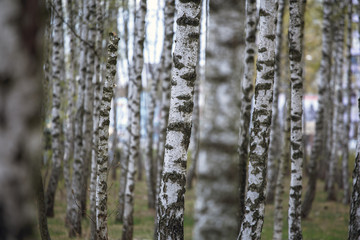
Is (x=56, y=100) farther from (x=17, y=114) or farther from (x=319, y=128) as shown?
(x=17, y=114)

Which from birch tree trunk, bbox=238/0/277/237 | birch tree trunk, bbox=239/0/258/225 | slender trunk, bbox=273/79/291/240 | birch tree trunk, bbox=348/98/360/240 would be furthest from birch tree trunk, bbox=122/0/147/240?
birch tree trunk, bbox=348/98/360/240

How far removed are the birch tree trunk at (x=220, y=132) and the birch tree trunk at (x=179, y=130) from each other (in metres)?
2.60

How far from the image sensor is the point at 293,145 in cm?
799

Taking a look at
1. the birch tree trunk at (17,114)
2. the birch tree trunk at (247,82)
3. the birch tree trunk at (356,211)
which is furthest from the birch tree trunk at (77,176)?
the birch tree trunk at (17,114)

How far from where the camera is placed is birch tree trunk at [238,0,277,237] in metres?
6.12

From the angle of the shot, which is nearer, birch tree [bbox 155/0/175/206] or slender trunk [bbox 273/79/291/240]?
slender trunk [bbox 273/79/291/240]

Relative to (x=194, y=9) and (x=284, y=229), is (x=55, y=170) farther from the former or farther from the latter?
(x=194, y=9)

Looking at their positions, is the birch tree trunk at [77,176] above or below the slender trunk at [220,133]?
below

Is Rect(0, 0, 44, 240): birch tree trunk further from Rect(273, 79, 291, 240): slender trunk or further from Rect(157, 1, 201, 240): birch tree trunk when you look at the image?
Rect(273, 79, 291, 240): slender trunk

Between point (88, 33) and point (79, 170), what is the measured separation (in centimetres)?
431

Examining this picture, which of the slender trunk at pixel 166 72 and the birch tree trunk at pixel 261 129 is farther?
the slender trunk at pixel 166 72

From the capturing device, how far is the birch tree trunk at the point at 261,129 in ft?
20.1

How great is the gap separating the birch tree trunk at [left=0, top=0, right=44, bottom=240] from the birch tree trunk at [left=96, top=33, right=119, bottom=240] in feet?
14.7

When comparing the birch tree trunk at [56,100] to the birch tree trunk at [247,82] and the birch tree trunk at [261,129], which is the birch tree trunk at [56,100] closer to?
the birch tree trunk at [247,82]
